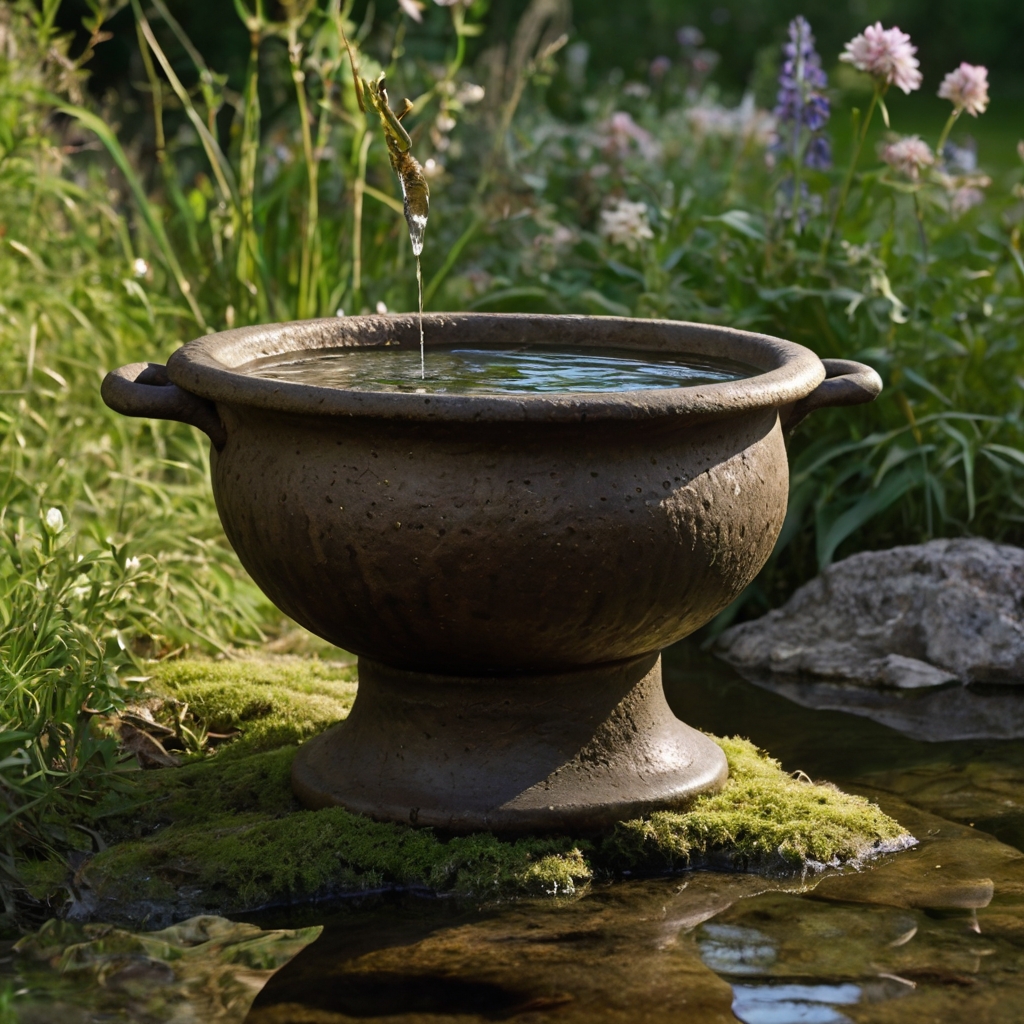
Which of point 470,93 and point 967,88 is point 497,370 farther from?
point 470,93

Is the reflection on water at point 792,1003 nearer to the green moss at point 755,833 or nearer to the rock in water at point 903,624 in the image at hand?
the green moss at point 755,833

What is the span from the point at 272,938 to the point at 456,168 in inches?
198

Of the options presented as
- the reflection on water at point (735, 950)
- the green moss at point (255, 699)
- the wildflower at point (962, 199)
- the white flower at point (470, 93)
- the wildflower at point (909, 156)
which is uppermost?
the white flower at point (470, 93)

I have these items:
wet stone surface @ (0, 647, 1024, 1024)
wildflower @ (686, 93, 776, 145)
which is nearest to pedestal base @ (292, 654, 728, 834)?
wet stone surface @ (0, 647, 1024, 1024)

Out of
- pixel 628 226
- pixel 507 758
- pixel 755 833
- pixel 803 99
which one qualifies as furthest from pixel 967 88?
pixel 507 758

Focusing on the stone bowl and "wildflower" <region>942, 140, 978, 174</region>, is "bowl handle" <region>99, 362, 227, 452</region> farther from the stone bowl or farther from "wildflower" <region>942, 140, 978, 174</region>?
"wildflower" <region>942, 140, 978, 174</region>

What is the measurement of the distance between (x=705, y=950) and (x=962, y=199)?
3.47 meters

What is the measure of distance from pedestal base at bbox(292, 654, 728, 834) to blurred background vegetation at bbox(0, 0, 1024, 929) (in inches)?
21.0

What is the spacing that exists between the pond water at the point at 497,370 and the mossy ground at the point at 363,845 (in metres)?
0.86

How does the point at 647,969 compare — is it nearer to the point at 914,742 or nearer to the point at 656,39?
the point at 914,742

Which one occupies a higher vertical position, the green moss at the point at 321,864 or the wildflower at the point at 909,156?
the wildflower at the point at 909,156

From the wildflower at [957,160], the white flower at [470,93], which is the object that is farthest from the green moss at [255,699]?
the wildflower at [957,160]

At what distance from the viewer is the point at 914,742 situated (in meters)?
3.41

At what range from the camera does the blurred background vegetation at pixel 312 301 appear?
2955 millimetres
